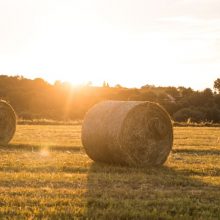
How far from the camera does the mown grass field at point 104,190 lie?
8.02 metres

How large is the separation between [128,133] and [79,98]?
192 feet

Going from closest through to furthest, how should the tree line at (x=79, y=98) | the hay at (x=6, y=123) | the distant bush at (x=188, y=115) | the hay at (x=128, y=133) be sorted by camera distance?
the hay at (x=128, y=133), the hay at (x=6, y=123), the distant bush at (x=188, y=115), the tree line at (x=79, y=98)

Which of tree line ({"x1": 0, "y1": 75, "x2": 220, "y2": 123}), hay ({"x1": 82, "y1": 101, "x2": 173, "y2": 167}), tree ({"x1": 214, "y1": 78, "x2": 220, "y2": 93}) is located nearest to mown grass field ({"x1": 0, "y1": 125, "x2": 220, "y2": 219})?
hay ({"x1": 82, "y1": 101, "x2": 173, "y2": 167})

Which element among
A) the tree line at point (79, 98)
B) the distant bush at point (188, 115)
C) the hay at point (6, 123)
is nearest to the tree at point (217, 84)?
the tree line at point (79, 98)

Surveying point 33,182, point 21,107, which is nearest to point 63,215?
point 33,182

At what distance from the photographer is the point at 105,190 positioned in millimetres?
9703

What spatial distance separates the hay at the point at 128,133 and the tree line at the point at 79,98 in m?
36.8

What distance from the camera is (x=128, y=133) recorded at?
14305 mm

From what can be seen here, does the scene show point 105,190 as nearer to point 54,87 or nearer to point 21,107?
point 21,107

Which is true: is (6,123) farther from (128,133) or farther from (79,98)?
(79,98)

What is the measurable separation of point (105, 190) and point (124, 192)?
395 millimetres

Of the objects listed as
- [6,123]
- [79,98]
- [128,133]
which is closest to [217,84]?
[79,98]

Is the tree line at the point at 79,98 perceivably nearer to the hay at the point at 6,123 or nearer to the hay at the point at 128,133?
the hay at the point at 6,123

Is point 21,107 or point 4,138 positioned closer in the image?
point 4,138
